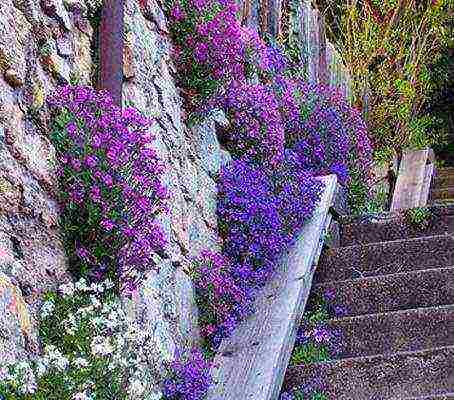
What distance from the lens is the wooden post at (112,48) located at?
3.21 m

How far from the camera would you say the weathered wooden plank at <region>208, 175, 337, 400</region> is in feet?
10.7

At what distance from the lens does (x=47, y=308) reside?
2.44 m

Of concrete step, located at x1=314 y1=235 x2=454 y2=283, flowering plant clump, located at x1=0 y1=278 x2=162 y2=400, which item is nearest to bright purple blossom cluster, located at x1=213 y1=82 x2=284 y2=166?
concrete step, located at x1=314 y1=235 x2=454 y2=283

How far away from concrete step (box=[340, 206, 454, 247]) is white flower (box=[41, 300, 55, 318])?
10.2 feet

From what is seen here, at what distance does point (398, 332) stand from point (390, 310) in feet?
1.12

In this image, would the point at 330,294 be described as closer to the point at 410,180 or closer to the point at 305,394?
the point at 305,394

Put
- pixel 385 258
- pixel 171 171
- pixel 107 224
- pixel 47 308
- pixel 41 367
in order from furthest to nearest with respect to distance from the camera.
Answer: pixel 385 258
pixel 171 171
pixel 107 224
pixel 47 308
pixel 41 367

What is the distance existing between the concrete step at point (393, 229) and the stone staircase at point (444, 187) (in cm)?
236

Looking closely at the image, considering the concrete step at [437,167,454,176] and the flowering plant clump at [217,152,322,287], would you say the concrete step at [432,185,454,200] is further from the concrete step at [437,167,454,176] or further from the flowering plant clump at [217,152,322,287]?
the flowering plant clump at [217,152,322,287]

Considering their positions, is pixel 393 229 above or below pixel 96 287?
below

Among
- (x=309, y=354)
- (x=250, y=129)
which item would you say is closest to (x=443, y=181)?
(x=250, y=129)

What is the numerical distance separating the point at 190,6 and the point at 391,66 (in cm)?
506

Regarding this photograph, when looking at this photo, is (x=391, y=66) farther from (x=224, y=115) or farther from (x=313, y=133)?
(x=224, y=115)

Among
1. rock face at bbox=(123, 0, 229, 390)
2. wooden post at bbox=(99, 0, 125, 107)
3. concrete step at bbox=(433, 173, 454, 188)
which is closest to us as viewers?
wooden post at bbox=(99, 0, 125, 107)
